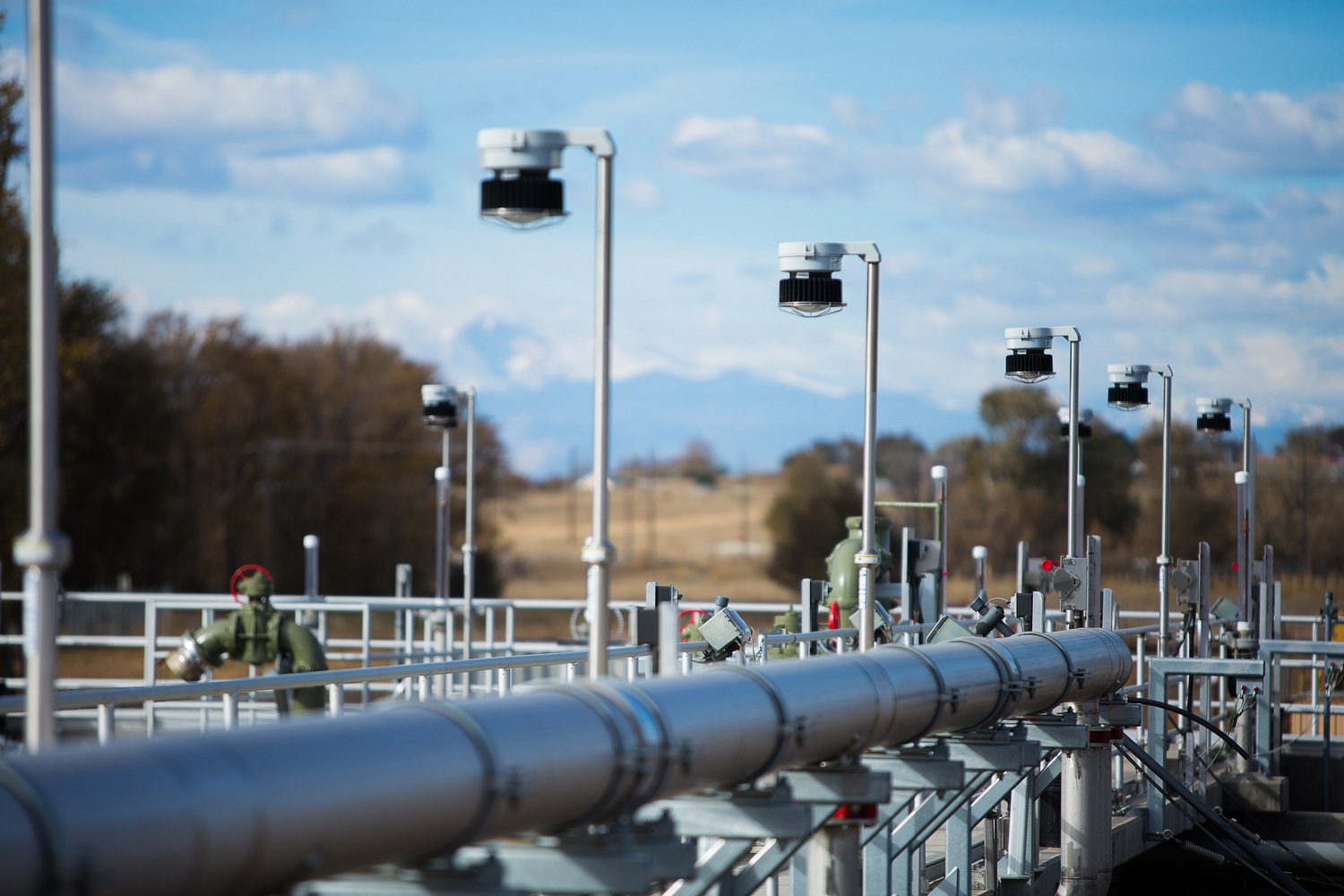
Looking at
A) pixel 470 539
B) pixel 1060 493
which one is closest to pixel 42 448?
pixel 470 539

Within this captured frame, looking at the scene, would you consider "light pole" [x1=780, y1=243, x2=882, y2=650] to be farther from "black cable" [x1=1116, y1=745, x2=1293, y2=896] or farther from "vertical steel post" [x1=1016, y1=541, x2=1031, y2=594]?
"vertical steel post" [x1=1016, y1=541, x2=1031, y2=594]

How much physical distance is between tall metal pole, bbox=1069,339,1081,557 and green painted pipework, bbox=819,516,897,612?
7.45ft

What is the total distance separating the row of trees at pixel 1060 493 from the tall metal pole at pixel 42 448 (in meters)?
40.0

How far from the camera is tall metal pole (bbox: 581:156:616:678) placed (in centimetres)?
553

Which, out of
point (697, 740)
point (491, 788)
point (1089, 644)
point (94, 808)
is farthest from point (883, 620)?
point (94, 808)

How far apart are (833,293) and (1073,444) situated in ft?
13.7

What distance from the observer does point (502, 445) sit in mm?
55094

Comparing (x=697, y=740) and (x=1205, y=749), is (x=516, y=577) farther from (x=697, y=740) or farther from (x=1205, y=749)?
(x=697, y=740)

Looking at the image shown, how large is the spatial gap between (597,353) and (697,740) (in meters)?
1.55

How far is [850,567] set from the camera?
46.2 feet

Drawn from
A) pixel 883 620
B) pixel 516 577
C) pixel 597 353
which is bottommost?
pixel 516 577

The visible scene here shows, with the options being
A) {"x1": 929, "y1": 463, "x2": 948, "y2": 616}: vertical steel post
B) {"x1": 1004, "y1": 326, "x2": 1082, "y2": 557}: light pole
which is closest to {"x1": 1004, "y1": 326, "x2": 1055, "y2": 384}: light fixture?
{"x1": 1004, "y1": 326, "x2": 1082, "y2": 557}: light pole

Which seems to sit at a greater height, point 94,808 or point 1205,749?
point 94,808

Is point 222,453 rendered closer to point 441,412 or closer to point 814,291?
point 441,412
